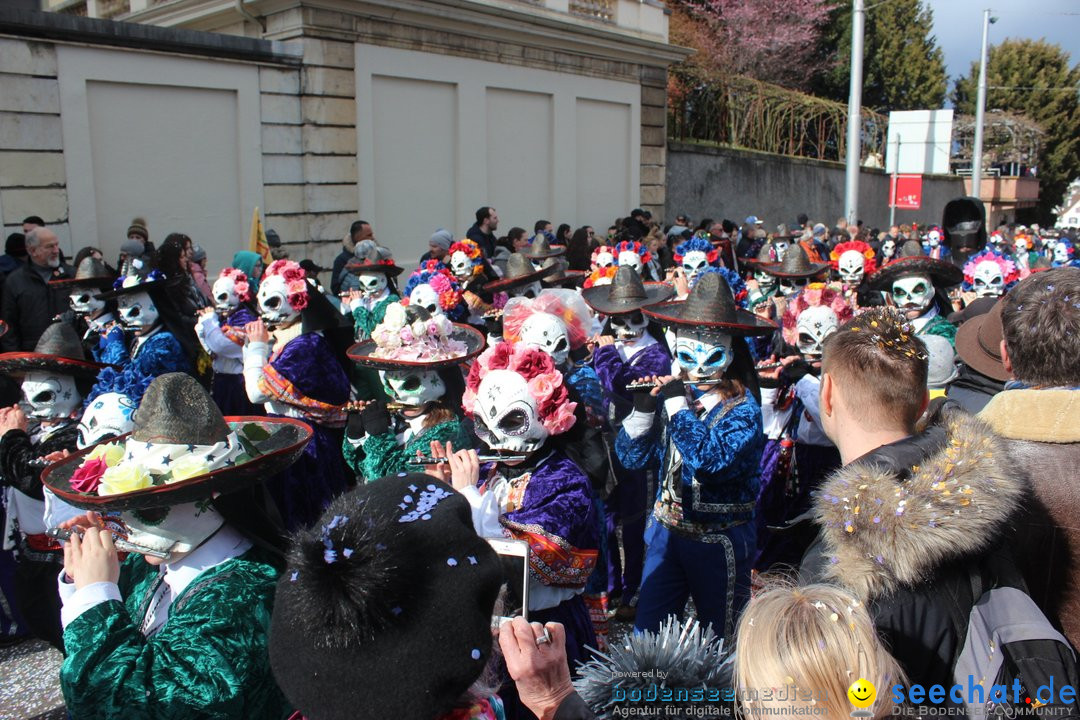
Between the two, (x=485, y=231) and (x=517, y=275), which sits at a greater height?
(x=485, y=231)

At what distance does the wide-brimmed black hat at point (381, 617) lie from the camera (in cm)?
163

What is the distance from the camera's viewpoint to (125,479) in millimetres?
2488

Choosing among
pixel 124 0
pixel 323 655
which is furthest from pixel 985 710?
pixel 124 0

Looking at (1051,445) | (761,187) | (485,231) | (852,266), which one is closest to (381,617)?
(1051,445)

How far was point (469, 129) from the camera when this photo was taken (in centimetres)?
1494

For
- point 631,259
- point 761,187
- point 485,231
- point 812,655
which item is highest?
point 761,187

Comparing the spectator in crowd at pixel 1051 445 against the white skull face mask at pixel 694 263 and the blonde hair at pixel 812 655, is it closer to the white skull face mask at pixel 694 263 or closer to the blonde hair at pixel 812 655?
the blonde hair at pixel 812 655

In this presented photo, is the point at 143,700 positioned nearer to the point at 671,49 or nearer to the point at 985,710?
the point at 985,710

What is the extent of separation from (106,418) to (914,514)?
11.7ft

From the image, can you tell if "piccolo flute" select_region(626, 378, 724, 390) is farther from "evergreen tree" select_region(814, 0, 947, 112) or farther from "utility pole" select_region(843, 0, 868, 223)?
"evergreen tree" select_region(814, 0, 947, 112)

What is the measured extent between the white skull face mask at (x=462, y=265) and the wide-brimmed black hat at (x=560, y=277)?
75 centimetres

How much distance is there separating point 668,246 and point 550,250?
3.40 metres

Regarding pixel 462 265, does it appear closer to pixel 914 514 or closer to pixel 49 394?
pixel 49 394

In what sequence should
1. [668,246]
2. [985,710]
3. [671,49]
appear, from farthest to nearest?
[671,49] < [668,246] < [985,710]
